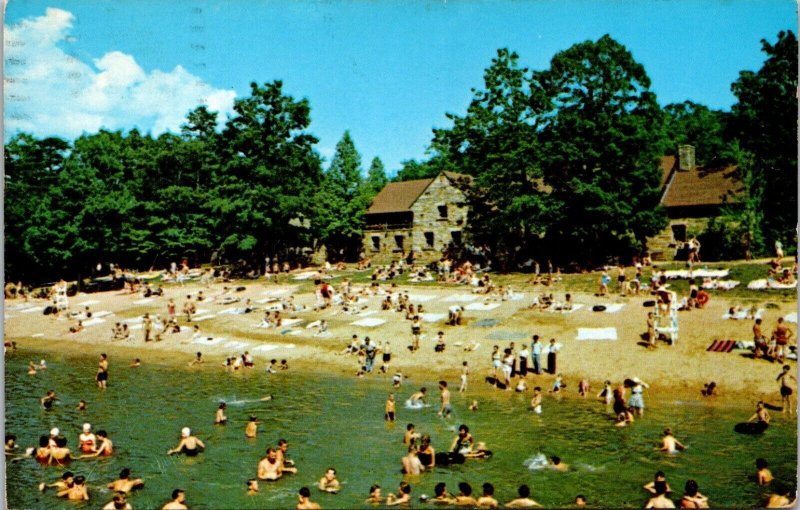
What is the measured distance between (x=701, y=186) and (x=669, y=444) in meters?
23.7

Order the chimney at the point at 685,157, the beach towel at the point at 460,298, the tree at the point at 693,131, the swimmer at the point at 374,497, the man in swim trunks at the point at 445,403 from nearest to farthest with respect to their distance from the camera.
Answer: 1. the swimmer at the point at 374,497
2. the man in swim trunks at the point at 445,403
3. the beach towel at the point at 460,298
4. the chimney at the point at 685,157
5. the tree at the point at 693,131

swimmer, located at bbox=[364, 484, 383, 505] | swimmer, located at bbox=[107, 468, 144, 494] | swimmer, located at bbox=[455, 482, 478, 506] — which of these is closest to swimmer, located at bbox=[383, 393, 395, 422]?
swimmer, located at bbox=[364, 484, 383, 505]

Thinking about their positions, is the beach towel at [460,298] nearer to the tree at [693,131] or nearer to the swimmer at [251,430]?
the swimmer at [251,430]

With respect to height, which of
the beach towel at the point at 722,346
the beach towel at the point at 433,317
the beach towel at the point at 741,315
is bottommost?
the beach towel at the point at 722,346

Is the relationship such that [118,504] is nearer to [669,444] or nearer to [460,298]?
[669,444]

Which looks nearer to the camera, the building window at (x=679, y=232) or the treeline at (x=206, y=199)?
the treeline at (x=206, y=199)

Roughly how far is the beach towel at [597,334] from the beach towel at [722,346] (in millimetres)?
3162

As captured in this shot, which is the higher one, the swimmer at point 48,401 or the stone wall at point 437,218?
the stone wall at point 437,218

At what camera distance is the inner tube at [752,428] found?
15203 millimetres

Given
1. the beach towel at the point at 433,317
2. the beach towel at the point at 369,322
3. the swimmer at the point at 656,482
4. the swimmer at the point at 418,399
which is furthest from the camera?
the beach towel at the point at 369,322

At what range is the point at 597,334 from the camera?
21.8 metres

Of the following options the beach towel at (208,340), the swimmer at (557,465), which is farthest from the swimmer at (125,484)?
the beach towel at (208,340)

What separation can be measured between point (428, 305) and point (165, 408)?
1203 centimetres

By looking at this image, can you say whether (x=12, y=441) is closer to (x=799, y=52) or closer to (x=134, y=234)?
(x=134, y=234)
